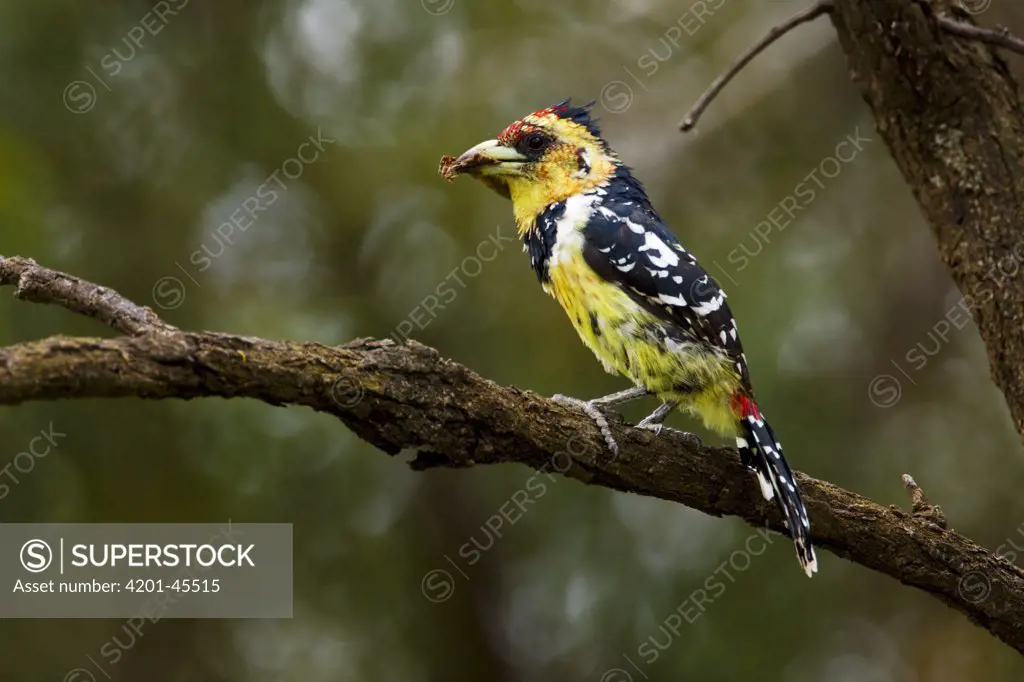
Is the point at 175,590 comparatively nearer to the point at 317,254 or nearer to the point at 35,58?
the point at 317,254

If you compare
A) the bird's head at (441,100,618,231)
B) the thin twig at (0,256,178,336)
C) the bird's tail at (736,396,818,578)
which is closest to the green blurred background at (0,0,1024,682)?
the bird's head at (441,100,618,231)

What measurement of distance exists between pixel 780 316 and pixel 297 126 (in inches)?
118

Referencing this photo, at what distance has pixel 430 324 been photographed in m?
5.67

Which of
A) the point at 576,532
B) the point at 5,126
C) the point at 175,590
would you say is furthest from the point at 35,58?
the point at 576,532

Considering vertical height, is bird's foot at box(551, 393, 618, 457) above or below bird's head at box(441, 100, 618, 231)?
below

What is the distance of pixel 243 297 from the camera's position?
18.4 ft

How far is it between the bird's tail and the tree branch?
0.06 meters

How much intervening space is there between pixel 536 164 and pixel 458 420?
1786 mm

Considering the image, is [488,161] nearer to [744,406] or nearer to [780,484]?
[744,406]

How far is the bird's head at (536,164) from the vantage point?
4297 mm

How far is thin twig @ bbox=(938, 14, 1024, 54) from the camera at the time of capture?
3.05 m

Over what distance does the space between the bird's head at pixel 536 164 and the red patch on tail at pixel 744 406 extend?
3.67 feet

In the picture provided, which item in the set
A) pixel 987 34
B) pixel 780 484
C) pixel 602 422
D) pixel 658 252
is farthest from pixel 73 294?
pixel 987 34

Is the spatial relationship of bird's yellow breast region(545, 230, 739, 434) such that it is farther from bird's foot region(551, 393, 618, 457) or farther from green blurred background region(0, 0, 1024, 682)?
green blurred background region(0, 0, 1024, 682)
